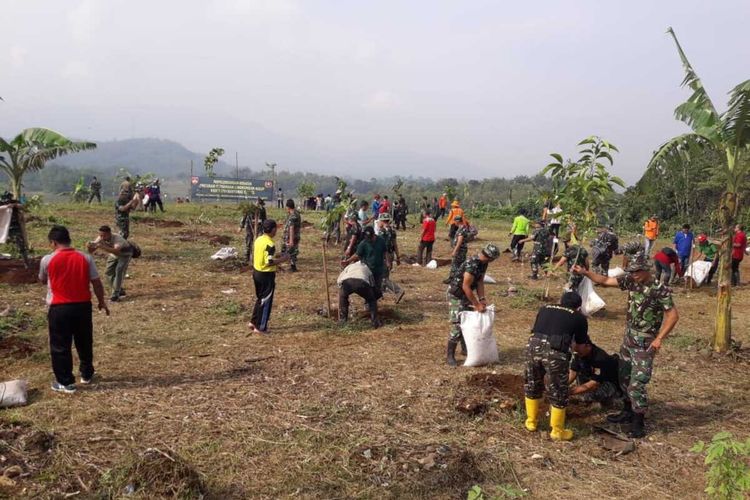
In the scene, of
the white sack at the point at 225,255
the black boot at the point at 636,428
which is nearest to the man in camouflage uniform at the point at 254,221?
the white sack at the point at 225,255

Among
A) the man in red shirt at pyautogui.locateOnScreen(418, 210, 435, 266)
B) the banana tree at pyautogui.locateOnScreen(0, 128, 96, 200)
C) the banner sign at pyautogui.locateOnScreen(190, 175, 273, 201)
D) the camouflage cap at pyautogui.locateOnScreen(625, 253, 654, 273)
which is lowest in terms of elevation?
the man in red shirt at pyautogui.locateOnScreen(418, 210, 435, 266)

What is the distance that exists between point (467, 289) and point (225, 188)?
33006 millimetres

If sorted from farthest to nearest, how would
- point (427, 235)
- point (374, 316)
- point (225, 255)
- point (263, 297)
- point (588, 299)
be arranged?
point (427, 235)
point (225, 255)
point (588, 299)
point (374, 316)
point (263, 297)

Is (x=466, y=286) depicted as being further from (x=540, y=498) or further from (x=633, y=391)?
(x=540, y=498)

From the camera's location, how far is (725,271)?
312 inches

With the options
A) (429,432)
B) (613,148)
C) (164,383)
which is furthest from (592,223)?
(164,383)

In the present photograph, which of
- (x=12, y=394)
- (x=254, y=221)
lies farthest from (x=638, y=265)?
(x=254, y=221)

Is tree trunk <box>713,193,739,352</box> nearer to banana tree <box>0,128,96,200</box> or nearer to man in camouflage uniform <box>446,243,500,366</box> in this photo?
man in camouflage uniform <box>446,243,500,366</box>

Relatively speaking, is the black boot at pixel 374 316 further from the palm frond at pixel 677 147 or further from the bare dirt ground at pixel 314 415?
the palm frond at pixel 677 147

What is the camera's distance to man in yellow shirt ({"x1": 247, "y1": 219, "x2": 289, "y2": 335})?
7.96m

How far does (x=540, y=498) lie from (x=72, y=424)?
170 inches

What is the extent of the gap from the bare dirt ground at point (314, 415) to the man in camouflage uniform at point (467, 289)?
0.45m

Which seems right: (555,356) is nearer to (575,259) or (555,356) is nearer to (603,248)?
(575,259)

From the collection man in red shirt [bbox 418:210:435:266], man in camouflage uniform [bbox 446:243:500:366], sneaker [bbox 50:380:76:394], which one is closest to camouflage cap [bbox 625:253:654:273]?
man in camouflage uniform [bbox 446:243:500:366]
